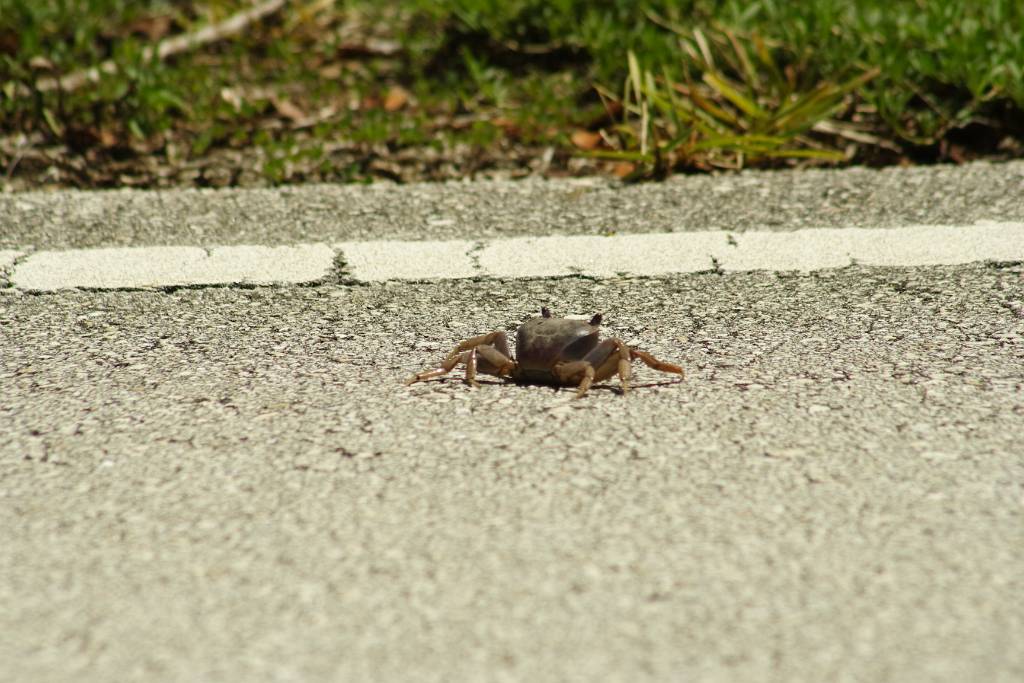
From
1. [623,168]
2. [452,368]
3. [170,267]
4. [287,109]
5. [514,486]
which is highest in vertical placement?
[287,109]

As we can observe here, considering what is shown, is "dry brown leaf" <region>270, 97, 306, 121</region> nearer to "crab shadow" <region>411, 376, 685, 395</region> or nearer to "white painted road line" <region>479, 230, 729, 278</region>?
"white painted road line" <region>479, 230, 729, 278</region>

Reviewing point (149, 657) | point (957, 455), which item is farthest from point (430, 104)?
point (149, 657)

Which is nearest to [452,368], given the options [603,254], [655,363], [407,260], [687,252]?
[655,363]

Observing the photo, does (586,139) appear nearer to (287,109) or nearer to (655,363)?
(287,109)

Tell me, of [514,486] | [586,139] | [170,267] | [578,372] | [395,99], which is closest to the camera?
[514,486]

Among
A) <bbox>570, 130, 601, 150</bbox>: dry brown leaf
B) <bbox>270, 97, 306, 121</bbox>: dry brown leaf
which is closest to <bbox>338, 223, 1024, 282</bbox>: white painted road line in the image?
<bbox>570, 130, 601, 150</bbox>: dry brown leaf

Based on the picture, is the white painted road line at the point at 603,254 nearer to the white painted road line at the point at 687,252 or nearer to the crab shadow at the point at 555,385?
the white painted road line at the point at 687,252
